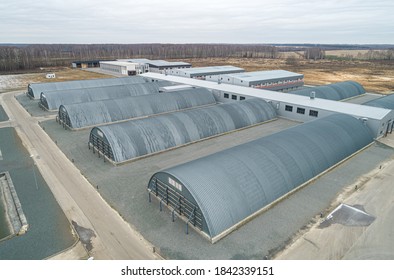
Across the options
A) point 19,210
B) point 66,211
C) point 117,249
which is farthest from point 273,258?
point 19,210

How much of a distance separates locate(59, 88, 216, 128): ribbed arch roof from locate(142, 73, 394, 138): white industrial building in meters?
4.90

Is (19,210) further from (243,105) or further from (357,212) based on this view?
(243,105)

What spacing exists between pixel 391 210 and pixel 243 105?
27.5m

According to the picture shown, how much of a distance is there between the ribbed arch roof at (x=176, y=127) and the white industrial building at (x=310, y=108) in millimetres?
2911

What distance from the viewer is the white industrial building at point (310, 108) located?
124 ft

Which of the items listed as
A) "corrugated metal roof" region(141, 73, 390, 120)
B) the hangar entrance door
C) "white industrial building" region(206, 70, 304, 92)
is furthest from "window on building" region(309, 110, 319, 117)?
the hangar entrance door

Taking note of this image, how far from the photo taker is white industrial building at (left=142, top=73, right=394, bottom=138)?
1491 inches

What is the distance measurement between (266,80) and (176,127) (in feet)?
133

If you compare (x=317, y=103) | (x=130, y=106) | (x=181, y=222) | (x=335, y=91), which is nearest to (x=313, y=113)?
(x=317, y=103)

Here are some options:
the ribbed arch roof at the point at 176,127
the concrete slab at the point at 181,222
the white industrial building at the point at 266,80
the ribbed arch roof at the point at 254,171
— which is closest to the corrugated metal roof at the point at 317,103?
the ribbed arch roof at the point at 176,127

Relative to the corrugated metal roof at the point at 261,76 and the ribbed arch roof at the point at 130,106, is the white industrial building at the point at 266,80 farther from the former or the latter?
the ribbed arch roof at the point at 130,106

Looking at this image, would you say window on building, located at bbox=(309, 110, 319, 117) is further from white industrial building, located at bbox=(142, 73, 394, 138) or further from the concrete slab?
the concrete slab

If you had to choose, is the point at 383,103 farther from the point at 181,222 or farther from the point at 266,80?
the point at 181,222

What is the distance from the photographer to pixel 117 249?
17.7 m
